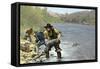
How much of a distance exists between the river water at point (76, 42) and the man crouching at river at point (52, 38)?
0.12 ft

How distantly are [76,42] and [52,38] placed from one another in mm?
284

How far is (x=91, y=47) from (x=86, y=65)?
0.20 metres

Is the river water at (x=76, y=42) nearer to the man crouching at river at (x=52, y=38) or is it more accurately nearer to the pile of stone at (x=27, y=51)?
the man crouching at river at (x=52, y=38)

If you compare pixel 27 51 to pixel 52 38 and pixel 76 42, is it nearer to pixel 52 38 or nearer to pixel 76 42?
pixel 52 38

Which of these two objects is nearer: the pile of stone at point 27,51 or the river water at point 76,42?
the pile of stone at point 27,51

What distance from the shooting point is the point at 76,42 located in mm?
2471

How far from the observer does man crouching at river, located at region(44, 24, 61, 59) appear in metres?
2.31

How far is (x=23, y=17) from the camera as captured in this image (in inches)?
86.4

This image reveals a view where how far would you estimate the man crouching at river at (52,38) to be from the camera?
2.31 metres

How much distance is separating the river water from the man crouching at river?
4 cm

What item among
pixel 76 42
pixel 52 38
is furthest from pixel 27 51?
pixel 76 42

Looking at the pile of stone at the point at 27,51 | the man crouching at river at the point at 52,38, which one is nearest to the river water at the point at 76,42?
the man crouching at river at the point at 52,38

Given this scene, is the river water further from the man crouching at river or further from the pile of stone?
the pile of stone
